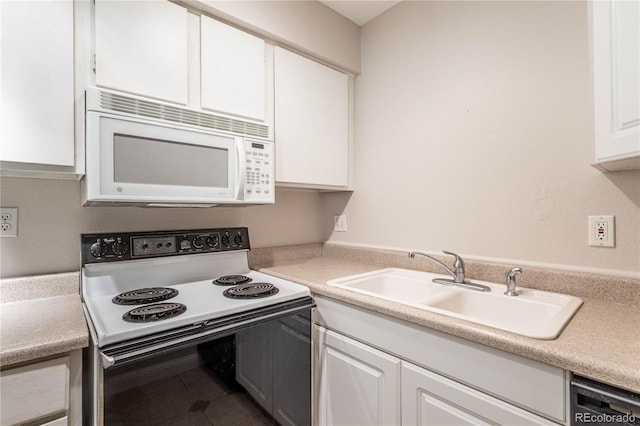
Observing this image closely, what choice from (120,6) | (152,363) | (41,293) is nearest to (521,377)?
(152,363)

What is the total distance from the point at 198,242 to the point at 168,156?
521 millimetres

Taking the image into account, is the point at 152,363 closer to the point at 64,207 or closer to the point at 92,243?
the point at 92,243

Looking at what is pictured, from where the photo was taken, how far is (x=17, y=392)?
0.83 metres

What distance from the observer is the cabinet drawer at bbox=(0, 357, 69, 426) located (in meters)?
0.82

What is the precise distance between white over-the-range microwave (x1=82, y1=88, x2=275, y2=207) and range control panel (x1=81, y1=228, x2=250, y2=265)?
0.80 feet

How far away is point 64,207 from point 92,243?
8.8 inches

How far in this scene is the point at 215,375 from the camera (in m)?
1.08

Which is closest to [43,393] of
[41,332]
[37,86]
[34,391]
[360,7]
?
[34,391]

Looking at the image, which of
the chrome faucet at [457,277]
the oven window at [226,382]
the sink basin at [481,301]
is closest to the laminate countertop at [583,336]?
the sink basin at [481,301]

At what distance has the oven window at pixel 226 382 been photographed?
3.04 ft

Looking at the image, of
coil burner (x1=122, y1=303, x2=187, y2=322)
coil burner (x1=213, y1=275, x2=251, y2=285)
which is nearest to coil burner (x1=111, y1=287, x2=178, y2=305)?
coil burner (x1=122, y1=303, x2=187, y2=322)

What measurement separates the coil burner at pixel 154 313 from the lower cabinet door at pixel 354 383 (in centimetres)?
65

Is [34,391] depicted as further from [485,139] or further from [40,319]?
[485,139]

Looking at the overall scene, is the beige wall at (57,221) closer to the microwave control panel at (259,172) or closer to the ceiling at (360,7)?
the microwave control panel at (259,172)
